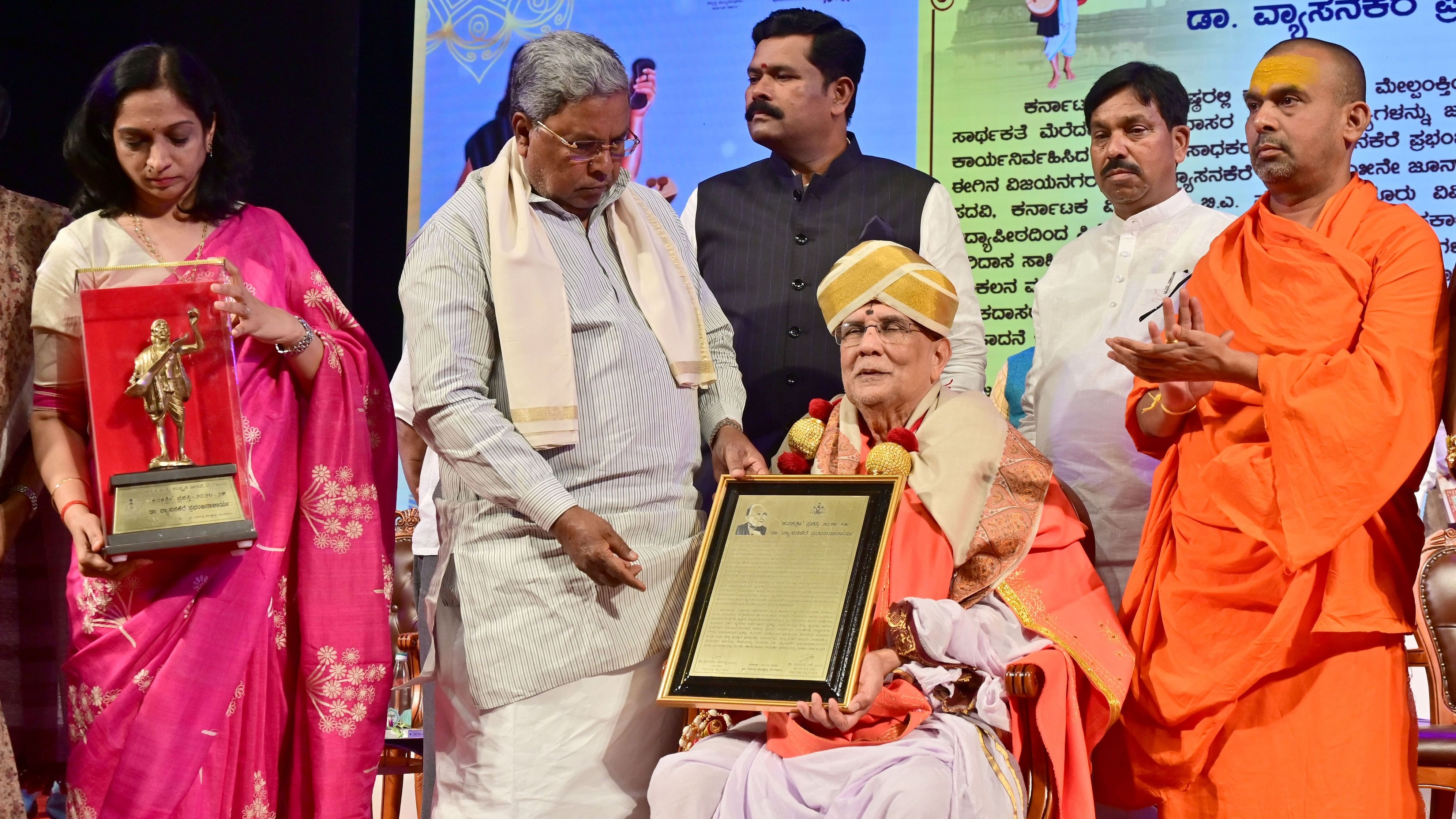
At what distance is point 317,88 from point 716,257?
2.23 metres

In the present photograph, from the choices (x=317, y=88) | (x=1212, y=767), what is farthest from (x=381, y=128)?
(x=1212, y=767)

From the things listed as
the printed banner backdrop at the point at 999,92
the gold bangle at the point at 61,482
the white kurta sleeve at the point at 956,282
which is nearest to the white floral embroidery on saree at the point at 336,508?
the gold bangle at the point at 61,482

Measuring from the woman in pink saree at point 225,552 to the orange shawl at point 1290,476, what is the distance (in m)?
1.75

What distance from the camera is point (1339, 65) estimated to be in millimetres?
3016

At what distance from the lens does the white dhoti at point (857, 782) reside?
2.75 metres

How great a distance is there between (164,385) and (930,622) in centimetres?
163

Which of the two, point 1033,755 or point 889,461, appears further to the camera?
point 889,461

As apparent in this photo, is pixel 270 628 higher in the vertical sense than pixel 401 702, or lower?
higher

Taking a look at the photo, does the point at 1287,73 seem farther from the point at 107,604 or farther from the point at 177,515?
the point at 107,604

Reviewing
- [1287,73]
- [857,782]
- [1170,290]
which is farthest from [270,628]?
[1287,73]

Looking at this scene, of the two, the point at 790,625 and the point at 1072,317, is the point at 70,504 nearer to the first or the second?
the point at 790,625

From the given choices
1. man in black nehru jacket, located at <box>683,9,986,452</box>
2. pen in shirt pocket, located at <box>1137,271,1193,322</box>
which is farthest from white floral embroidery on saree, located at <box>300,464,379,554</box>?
pen in shirt pocket, located at <box>1137,271,1193,322</box>

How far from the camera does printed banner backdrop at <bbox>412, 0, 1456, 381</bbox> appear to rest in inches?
187

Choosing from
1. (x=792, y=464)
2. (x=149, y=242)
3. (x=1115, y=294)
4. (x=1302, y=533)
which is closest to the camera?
(x=1302, y=533)
